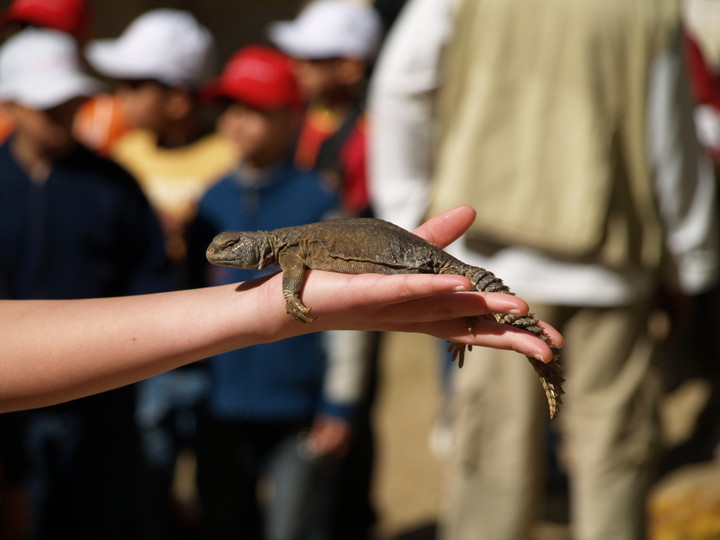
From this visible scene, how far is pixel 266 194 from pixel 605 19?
2.26 m

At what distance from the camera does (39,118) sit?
482 centimetres

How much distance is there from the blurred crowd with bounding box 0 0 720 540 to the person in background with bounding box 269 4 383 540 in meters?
0.03

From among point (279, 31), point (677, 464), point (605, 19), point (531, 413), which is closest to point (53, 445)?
point (531, 413)

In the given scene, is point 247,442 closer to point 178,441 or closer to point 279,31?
point 178,441

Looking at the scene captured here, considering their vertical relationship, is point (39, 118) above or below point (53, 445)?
above

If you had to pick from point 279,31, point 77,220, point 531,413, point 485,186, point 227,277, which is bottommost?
point 531,413

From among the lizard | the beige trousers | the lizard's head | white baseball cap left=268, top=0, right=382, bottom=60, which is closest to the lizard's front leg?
the lizard

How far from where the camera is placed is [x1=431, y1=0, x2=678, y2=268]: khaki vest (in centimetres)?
407

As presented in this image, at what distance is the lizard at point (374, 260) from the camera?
2809 mm

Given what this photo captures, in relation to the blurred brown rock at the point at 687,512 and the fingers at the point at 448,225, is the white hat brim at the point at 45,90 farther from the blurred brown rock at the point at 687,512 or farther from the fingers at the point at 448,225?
the blurred brown rock at the point at 687,512

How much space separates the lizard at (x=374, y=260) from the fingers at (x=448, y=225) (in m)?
0.08

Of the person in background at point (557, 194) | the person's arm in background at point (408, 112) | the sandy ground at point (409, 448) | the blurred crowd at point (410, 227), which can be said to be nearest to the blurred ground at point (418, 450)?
the sandy ground at point (409, 448)

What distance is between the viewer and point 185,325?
2631 millimetres

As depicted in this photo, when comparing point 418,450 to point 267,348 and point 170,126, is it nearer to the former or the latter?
point 267,348
